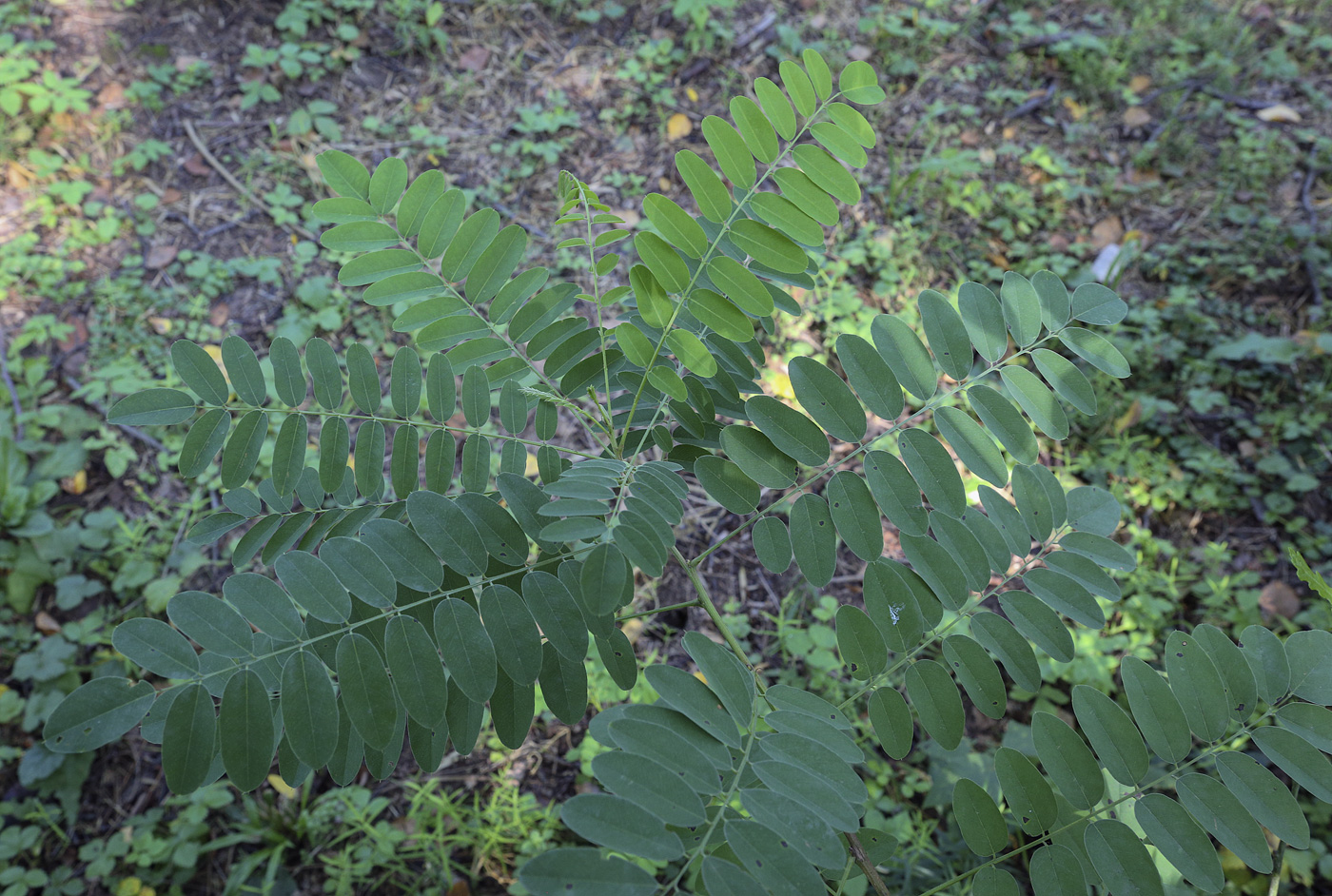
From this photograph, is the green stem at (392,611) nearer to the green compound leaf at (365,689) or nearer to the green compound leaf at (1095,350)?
the green compound leaf at (365,689)

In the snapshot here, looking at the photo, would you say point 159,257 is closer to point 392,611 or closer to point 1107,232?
point 392,611

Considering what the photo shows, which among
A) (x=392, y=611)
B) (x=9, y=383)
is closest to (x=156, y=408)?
(x=392, y=611)

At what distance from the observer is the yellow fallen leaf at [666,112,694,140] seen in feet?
11.5

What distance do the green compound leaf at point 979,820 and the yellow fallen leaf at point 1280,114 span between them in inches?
157

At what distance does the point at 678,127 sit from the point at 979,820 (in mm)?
3312

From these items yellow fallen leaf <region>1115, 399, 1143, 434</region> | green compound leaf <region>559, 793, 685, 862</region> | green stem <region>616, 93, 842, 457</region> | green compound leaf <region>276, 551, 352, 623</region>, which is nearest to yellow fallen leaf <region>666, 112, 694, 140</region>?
yellow fallen leaf <region>1115, 399, 1143, 434</region>

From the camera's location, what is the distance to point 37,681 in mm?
2240

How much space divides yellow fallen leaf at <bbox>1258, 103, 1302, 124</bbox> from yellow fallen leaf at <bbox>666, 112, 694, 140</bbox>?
270 cm

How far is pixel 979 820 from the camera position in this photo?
3.00ft

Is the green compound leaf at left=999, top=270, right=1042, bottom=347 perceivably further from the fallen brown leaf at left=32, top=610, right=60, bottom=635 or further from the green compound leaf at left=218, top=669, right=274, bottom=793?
the fallen brown leaf at left=32, top=610, right=60, bottom=635

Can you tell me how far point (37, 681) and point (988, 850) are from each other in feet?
8.89

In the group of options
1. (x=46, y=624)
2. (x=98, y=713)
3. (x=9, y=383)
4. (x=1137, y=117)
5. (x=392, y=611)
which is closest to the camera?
(x=98, y=713)

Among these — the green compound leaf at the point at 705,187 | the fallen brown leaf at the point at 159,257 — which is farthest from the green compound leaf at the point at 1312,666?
the fallen brown leaf at the point at 159,257

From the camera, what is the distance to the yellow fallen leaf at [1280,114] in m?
3.37
